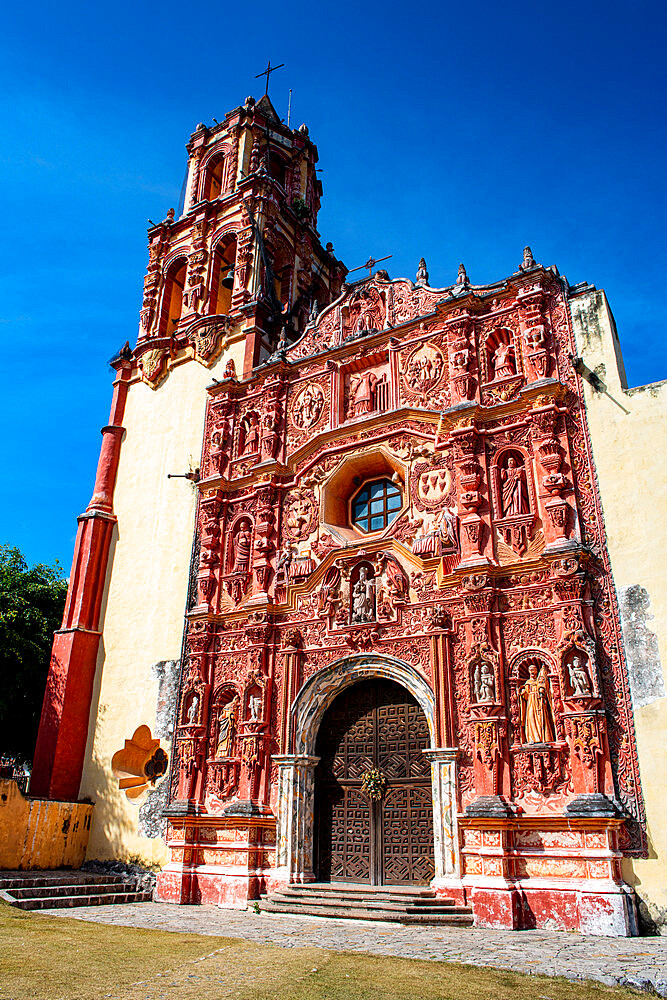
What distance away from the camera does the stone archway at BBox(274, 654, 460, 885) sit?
11.4m

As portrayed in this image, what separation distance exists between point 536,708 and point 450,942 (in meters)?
3.52

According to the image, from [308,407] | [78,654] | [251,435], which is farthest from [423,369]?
[78,654]

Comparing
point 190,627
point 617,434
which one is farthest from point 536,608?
point 190,627

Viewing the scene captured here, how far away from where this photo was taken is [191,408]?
18.7 m

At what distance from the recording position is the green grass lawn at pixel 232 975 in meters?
5.80

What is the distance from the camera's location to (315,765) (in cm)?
1345

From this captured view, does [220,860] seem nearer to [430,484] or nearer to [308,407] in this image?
[430,484]

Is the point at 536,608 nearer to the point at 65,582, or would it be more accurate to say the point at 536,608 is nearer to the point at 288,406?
the point at 288,406


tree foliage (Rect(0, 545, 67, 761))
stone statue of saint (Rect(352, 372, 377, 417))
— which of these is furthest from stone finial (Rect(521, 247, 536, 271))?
tree foliage (Rect(0, 545, 67, 761))

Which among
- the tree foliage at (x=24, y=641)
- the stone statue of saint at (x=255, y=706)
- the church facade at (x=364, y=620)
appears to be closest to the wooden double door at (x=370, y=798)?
the church facade at (x=364, y=620)

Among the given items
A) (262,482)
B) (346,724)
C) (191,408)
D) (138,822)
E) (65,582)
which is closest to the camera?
(346,724)

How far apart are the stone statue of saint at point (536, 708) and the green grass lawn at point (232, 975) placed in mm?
4415

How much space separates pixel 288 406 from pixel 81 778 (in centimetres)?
898

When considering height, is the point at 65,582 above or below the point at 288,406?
below
